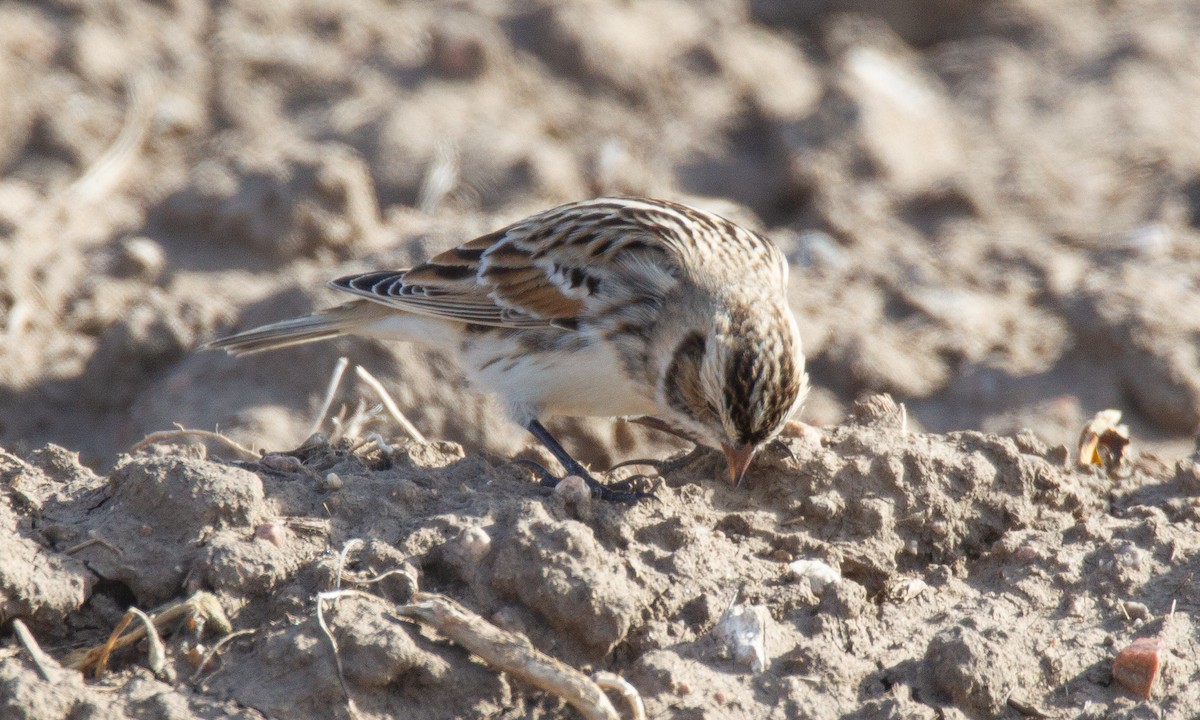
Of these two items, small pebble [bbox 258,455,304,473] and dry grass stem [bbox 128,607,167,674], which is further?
small pebble [bbox 258,455,304,473]

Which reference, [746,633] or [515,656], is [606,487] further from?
[515,656]

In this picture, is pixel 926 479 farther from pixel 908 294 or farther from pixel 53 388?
pixel 53 388

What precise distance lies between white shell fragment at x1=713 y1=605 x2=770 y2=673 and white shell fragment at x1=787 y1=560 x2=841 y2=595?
25cm

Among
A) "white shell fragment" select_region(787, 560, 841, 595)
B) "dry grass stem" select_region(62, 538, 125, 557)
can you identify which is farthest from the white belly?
"dry grass stem" select_region(62, 538, 125, 557)

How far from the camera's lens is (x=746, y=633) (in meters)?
4.42

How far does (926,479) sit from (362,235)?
4.51m

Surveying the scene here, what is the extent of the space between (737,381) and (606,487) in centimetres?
62

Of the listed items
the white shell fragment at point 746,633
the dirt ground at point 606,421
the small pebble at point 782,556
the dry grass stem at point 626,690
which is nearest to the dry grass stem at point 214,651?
the dirt ground at point 606,421

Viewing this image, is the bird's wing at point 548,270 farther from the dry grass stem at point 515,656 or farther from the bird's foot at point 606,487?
the dry grass stem at point 515,656

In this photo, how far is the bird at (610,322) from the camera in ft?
17.1

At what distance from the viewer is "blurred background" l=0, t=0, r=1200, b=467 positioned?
25.6 ft

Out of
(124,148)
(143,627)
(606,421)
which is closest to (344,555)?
(143,627)

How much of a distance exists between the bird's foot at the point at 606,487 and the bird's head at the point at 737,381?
0.36 meters

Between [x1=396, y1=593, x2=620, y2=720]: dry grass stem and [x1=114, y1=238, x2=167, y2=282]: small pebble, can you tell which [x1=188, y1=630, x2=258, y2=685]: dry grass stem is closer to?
[x1=396, y1=593, x2=620, y2=720]: dry grass stem
